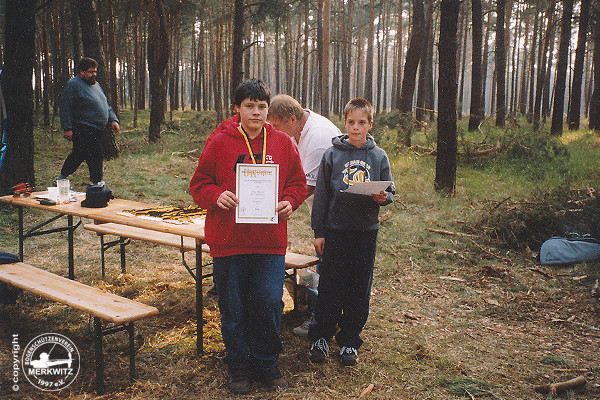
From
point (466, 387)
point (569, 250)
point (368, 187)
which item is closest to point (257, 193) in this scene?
point (368, 187)

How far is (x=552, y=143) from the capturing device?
38.7 ft

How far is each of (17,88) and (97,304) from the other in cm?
634

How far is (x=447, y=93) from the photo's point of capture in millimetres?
8594

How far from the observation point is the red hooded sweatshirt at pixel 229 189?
2947 millimetres

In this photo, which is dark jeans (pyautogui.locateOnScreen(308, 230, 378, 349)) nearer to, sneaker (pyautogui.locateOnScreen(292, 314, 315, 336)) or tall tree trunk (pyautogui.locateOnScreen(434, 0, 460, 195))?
sneaker (pyautogui.locateOnScreen(292, 314, 315, 336))

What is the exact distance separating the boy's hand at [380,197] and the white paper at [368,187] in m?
0.06

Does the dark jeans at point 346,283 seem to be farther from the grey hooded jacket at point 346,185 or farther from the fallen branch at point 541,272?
the fallen branch at point 541,272

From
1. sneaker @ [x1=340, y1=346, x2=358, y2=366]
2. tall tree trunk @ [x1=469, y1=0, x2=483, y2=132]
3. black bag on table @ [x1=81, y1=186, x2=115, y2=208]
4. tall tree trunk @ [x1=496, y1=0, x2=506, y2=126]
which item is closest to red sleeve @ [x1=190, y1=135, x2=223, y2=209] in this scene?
sneaker @ [x1=340, y1=346, x2=358, y2=366]

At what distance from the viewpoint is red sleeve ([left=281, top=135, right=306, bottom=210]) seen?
10.1 feet

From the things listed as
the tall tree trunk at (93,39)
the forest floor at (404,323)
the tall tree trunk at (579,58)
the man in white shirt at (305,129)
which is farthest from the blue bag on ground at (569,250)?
the tall tree trunk at (579,58)

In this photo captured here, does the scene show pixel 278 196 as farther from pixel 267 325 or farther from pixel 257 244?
pixel 267 325

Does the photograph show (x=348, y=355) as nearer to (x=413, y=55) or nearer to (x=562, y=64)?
(x=413, y=55)

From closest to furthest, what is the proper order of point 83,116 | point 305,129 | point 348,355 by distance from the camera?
point 348,355 < point 305,129 < point 83,116

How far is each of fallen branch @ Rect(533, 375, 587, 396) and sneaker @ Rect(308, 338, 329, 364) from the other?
146cm
